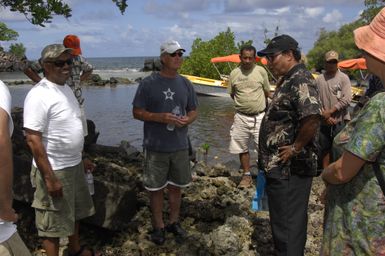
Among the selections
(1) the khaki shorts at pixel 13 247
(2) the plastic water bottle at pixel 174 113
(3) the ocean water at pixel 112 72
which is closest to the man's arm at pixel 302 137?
(2) the plastic water bottle at pixel 174 113

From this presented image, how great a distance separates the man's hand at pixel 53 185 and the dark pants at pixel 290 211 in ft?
6.05

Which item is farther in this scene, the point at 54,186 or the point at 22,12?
the point at 22,12

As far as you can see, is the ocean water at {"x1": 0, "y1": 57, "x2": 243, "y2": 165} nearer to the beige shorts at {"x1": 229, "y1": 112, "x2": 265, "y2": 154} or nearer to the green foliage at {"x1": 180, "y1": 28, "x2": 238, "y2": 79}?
the beige shorts at {"x1": 229, "y1": 112, "x2": 265, "y2": 154}

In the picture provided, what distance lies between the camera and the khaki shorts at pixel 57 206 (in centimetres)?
356

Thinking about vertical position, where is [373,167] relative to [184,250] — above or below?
above

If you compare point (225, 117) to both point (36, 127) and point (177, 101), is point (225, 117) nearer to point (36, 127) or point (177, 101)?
point (177, 101)

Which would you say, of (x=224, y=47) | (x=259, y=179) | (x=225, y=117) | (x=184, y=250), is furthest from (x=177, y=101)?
(x=224, y=47)

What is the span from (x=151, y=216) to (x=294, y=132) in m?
2.29

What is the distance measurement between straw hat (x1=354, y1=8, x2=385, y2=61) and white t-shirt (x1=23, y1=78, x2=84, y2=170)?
2415mm

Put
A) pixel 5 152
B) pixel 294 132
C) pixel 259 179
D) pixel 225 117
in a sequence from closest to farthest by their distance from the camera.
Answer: pixel 5 152 → pixel 294 132 → pixel 259 179 → pixel 225 117

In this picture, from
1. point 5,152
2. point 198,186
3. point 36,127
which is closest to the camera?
point 5,152

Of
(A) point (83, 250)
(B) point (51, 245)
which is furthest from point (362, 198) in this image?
(A) point (83, 250)

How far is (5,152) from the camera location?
6.83 feet

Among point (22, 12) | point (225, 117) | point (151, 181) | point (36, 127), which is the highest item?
point (22, 12)
